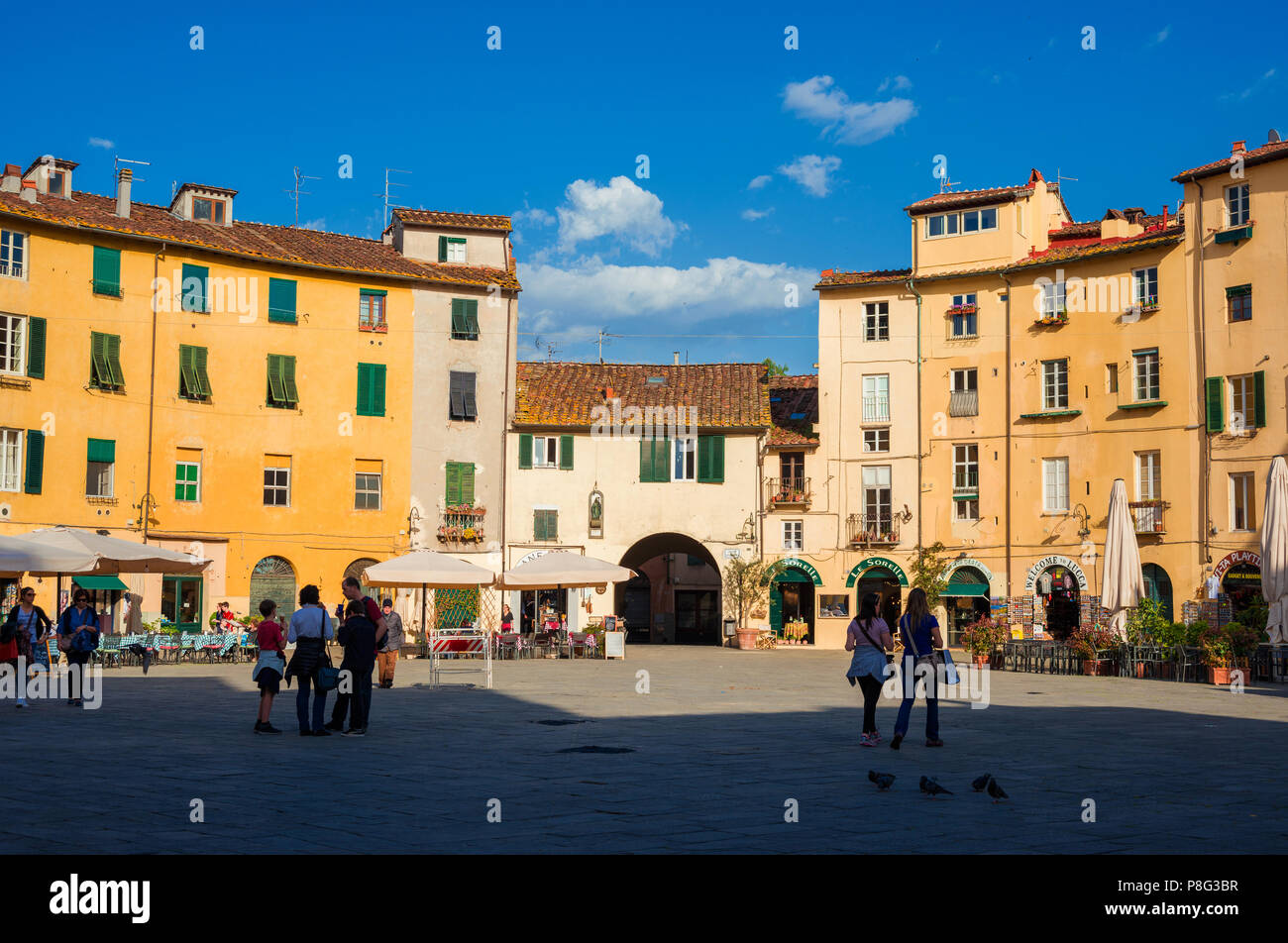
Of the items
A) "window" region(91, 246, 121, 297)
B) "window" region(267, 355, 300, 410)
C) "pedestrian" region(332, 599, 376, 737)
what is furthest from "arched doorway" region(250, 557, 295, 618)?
"pedestrian" region(332, 599, 376, 737)

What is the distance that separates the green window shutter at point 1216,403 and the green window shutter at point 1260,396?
Result: 95 centimetres

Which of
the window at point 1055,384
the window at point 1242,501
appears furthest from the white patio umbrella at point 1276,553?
the window at point 1055,384

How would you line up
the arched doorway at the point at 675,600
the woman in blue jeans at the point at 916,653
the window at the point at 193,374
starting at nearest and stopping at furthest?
1. the woman in blue jeans at the point at 916,653
2. the window at the point at 193,374
3. the arched doorway at the point at 675,600

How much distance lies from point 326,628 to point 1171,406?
3047cm

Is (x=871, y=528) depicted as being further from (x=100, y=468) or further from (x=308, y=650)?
(x=308, y=650)

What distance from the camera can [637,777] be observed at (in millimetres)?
11195

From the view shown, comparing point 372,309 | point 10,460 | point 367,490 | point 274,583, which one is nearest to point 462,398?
point 372,309

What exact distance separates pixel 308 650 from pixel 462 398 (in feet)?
99.0

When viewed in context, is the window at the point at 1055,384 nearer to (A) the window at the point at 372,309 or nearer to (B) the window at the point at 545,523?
(B) the window at the point at 545,523

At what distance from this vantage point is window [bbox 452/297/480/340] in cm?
4456

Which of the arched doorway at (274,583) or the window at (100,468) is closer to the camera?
the window at (100,468)

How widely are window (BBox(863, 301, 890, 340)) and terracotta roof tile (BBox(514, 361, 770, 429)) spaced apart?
4.50 metres

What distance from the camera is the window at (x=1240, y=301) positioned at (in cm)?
3656

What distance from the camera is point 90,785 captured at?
1024 centimetres
